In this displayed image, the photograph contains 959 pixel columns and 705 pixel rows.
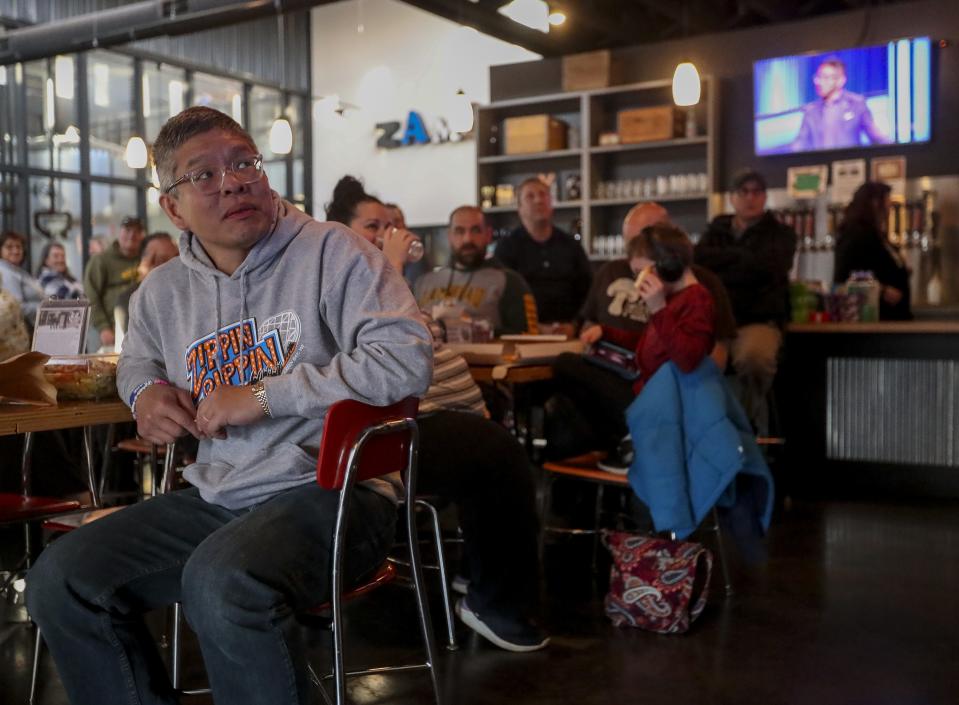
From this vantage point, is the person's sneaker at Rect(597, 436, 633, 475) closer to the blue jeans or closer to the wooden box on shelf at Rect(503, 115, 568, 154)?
the blue jeans

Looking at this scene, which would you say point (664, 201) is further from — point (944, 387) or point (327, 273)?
point (327, 273)

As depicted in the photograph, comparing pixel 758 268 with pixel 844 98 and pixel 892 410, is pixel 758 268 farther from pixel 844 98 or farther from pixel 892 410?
pixel 844 98

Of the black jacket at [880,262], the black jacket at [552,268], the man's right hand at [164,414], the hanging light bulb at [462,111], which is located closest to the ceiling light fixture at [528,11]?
the hanging light bulb at [462,111]

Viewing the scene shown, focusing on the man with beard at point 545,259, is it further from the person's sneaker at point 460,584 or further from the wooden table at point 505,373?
the person's sneaker at point 460,584

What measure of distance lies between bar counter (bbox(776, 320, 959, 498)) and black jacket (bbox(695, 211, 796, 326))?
26cm

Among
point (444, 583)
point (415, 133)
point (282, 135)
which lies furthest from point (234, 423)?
point (415, 133)

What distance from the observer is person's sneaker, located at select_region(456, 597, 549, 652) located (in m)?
2.91

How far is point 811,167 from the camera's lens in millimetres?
7512

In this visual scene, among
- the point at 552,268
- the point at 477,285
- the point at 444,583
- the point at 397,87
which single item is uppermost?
the point at 397,87

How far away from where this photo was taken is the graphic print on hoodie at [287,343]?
5.92 ft

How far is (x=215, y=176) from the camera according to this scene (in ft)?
6.32

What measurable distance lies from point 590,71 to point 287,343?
7078mm

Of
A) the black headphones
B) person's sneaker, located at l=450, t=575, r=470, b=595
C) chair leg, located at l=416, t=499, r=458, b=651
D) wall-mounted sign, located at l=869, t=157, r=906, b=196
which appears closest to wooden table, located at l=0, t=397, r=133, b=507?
chair leg, located at l=416, t=499, r=458, b=651

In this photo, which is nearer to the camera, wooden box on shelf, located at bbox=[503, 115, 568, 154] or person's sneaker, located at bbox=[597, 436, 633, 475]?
person's sneaker, located at bbox=[597, 436, 633, 475]
